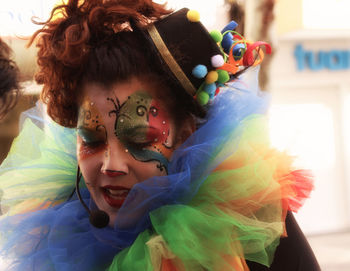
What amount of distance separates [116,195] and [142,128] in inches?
7.9

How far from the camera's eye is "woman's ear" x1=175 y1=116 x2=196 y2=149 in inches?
51.9

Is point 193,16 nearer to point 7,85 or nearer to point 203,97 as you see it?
point 203,97

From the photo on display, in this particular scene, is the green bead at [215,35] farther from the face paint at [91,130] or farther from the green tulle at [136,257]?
the green tulle at [136,257]

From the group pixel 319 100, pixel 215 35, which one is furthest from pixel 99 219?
pixel 319 100

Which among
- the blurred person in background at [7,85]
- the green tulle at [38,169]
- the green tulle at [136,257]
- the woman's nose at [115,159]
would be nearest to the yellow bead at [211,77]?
the woman's nose at [115,159]

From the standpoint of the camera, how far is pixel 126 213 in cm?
122

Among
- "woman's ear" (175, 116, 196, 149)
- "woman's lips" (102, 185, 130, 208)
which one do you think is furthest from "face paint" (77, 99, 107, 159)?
"woman's ear" (175, 116, 196, 149)

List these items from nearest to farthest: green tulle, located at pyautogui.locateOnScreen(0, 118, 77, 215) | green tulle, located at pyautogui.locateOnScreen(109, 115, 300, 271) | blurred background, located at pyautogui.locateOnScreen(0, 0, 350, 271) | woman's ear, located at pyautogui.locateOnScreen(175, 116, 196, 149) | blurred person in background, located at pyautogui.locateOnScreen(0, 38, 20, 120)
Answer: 1. green tulle, located at pyautogui.locateOnScreen(109, 115, 300, 271)
2. woman's ear, located at pyautogui.locateOnScreen(175, 116, 196, 149)
3. green tulle, located at pyautogui.locateOnScreen(0, 118, 77, 215)
4. blurred person in background, located at pyautogui.locateOnScreen(0, 38, 20, 120)
5. blurred background, located at pyautogui.locateOnScreen(0, 0, 350, 271)

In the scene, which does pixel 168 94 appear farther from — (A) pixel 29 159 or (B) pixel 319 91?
(B) pixel 319 91

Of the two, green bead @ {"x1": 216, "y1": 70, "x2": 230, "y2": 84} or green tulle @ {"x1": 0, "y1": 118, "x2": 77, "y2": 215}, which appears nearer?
green bead @ {"x1": 216, "y1": 70, "x2": 230, "y2": 84}

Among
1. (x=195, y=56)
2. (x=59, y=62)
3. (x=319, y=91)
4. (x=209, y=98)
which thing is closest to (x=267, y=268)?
(x=209, y=98)

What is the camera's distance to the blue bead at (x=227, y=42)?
1.34 metres

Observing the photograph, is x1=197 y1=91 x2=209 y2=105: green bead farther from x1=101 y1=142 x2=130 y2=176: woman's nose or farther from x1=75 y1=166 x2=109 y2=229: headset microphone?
x1=75 y1=166 x2=109 y2=229: headset microphone

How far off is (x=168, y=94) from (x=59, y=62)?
0.33m
